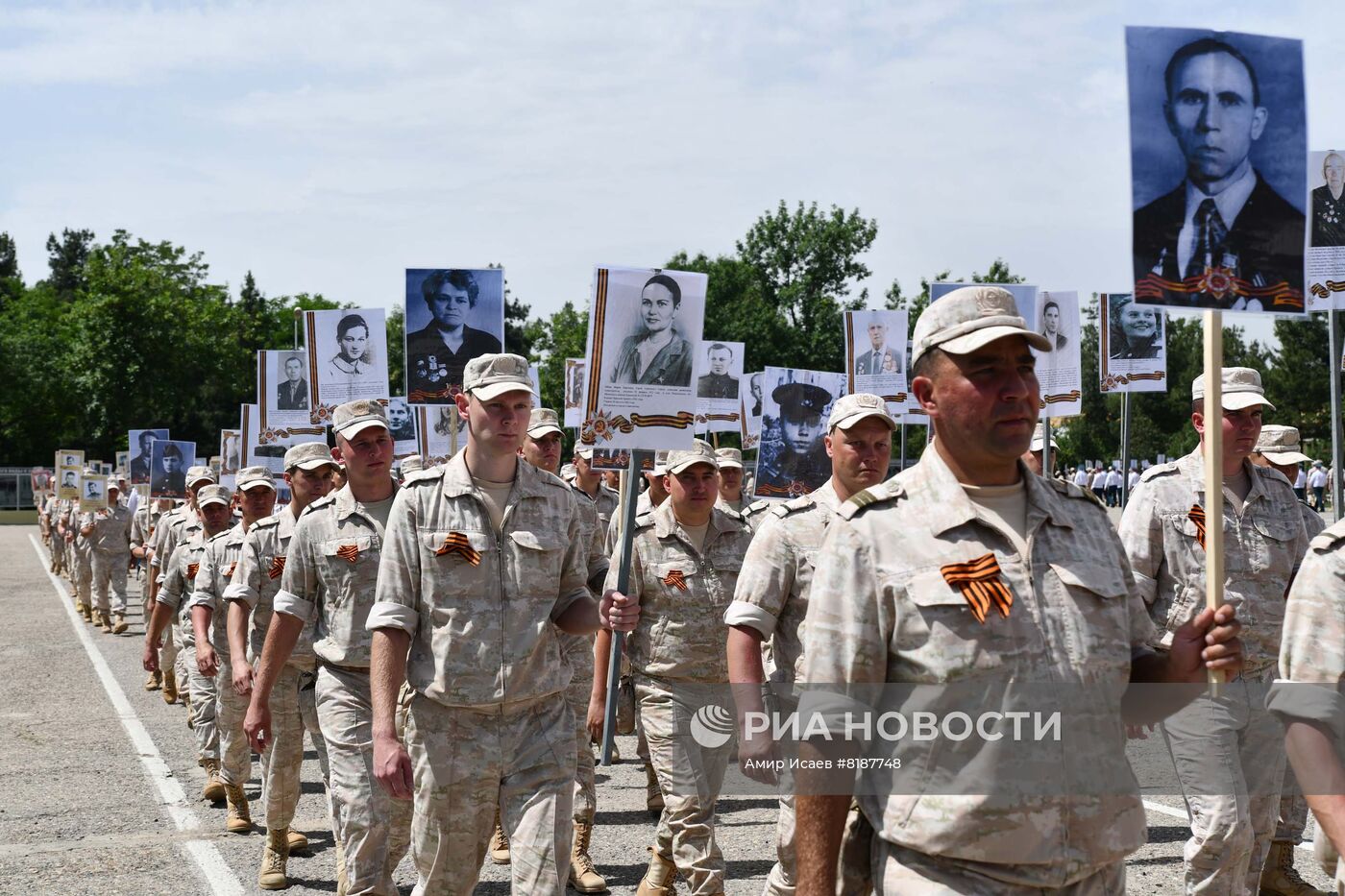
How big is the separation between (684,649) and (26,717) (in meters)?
9.28

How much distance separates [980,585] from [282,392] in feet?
47.5

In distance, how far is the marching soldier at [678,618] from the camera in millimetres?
7535

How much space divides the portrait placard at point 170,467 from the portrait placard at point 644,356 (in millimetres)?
15414

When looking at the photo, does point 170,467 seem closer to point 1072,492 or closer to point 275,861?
point 275,861

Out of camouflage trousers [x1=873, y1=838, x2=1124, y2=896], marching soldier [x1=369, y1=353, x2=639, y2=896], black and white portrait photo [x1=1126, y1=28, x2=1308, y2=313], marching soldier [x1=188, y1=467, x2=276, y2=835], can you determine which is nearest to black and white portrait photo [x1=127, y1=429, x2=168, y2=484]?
marching soldier [x1=188, y1=467, x2=276, y2=835]

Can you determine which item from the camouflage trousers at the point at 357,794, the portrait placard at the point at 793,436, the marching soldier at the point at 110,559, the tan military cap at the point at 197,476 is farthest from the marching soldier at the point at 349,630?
the marching soldier at the point at 110,559

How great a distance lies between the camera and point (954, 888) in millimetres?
3295

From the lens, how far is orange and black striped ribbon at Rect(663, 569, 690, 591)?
27.1 feet

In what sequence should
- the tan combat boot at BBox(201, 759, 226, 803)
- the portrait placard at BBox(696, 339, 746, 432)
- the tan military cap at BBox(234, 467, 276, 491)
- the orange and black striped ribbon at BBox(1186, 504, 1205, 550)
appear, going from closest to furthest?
the orange and black striped ribbon at BBox(1186, 504, 1205, 550) < the tan combat boot at BBox(201, 759, 226, 803) < the tan military cap at BBox(234, 467, 276, 491) < the portrait placard at BBox(696, 339, 746, 432)

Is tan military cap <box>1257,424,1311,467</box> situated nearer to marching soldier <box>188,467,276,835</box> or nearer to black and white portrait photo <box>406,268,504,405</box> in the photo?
black and white portrait photo <box>406,268,504,405</box>

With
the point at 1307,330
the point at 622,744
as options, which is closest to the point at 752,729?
the point at 622,744

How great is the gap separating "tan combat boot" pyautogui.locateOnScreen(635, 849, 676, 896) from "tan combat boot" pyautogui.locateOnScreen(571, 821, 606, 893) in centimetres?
34

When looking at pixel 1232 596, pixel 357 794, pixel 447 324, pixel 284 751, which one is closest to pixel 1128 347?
pixel 447 324

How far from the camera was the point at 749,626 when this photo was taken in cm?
593
